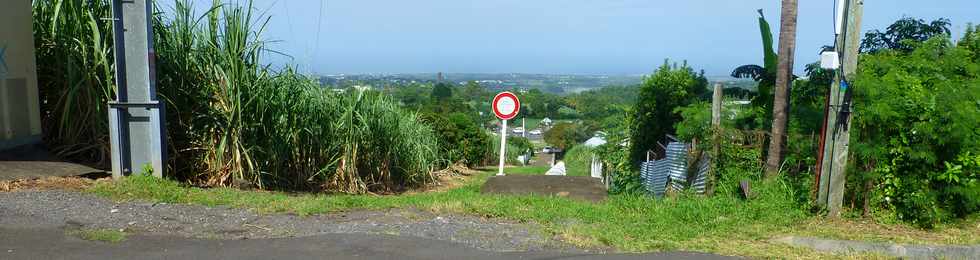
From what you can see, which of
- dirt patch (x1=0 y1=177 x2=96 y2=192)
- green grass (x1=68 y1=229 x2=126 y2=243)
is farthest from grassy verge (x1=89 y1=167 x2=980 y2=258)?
green grass (x1=68 y1=229 x2=126 y2=243)

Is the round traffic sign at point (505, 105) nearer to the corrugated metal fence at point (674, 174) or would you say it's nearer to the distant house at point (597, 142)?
the corrugated metal fence at point (674, 174)

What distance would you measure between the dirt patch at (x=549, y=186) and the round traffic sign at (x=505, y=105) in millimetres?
1596

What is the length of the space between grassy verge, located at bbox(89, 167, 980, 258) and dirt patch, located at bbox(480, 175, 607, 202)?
2.98 feet

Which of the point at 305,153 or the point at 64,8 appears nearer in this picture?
A: the point at 64,8

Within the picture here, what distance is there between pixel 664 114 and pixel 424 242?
10790 mm

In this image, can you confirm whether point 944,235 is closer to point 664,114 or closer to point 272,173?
point 272,173

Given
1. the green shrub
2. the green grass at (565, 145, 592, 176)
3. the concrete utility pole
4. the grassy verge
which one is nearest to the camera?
the grassy verge

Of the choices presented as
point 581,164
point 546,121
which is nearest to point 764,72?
point 581,164

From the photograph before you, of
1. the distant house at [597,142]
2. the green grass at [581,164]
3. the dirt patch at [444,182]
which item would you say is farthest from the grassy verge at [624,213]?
the green grass at [581,164]

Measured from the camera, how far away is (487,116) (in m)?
40.9

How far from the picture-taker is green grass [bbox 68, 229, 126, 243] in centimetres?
555

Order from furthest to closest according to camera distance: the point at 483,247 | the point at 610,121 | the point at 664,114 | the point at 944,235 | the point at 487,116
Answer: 1. the point at 487,116
2. the point at 610,121
3. the point at 664,114
4. the point at 944,235
5. the point at 483,247

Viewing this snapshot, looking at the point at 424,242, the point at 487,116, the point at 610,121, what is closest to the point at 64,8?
the point at 424,242

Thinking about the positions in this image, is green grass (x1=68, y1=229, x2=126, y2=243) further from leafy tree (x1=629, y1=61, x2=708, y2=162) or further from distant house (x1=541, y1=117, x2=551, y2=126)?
distant house (x1=541, y1=117, x2=551, y2=126)
